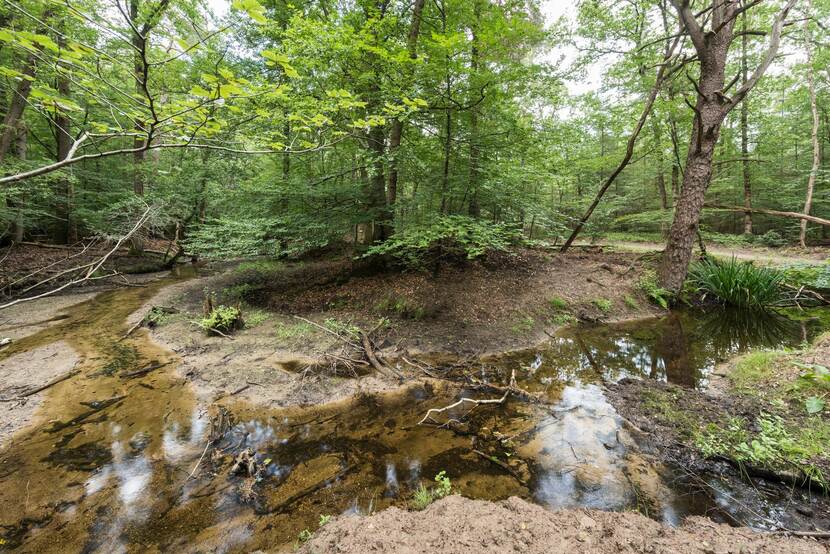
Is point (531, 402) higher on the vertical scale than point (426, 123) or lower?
lower

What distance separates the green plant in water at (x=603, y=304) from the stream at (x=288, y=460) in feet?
7.62

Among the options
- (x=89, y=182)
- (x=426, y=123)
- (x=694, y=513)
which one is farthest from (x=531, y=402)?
(x=89, y=182)

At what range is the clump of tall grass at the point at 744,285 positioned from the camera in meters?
6.89

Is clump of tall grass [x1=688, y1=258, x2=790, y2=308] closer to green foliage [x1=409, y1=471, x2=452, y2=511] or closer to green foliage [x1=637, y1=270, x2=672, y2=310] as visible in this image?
green foliage [x1=637, y1=270, x2=672, y2=310]

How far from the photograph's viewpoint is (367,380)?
4715mm

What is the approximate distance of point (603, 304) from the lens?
7484mm

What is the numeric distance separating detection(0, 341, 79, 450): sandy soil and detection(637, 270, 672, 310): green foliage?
11068 millimetres

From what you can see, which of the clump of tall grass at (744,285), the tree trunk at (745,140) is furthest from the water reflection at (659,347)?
the tree trunk at (745,140)

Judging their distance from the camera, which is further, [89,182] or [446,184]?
[89,182]

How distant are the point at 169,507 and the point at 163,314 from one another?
573cm

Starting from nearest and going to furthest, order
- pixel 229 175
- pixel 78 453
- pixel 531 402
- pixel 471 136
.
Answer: pixel 78 453 → pixel 531 402 → pixel 471 136 → pixel 229 175

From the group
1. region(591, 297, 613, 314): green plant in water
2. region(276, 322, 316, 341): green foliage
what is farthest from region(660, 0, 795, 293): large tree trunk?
region(276, 322, 316, 341): green foliage

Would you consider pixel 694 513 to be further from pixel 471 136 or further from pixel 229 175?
pixel 229 175

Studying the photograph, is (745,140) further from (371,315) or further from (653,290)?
(371,315)
